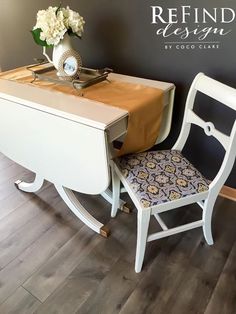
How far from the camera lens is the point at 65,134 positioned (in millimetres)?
1387

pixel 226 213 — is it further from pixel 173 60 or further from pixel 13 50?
pixel 13 50

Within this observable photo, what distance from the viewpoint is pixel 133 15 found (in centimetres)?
177

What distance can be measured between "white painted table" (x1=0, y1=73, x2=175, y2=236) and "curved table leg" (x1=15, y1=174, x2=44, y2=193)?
125 mm

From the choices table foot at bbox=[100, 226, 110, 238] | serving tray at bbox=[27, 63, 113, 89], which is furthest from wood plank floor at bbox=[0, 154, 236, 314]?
serving tray at bbox=[27, 63, 113, 89]

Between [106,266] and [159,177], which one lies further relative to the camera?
[106,266]

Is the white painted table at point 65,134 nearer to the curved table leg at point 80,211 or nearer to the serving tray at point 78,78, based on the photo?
the curved table leg at point 80,211

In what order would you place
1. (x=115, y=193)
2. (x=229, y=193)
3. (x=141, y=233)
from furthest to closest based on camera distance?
(x=229, y=193), (x=115, y=193), (x=141, y=233)

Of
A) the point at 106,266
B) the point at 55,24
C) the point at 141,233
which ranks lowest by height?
the point at 106,266

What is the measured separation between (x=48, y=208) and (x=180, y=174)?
3.03 ft

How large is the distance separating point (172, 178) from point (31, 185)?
1.01 metres

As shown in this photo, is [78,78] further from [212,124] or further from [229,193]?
[229,193]

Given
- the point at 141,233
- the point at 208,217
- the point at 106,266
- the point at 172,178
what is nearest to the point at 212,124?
A: the point at 172,178

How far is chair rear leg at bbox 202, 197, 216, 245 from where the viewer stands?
1438mm

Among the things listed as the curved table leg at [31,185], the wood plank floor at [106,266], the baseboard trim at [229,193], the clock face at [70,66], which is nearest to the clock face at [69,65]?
the clock face at [70,66]
